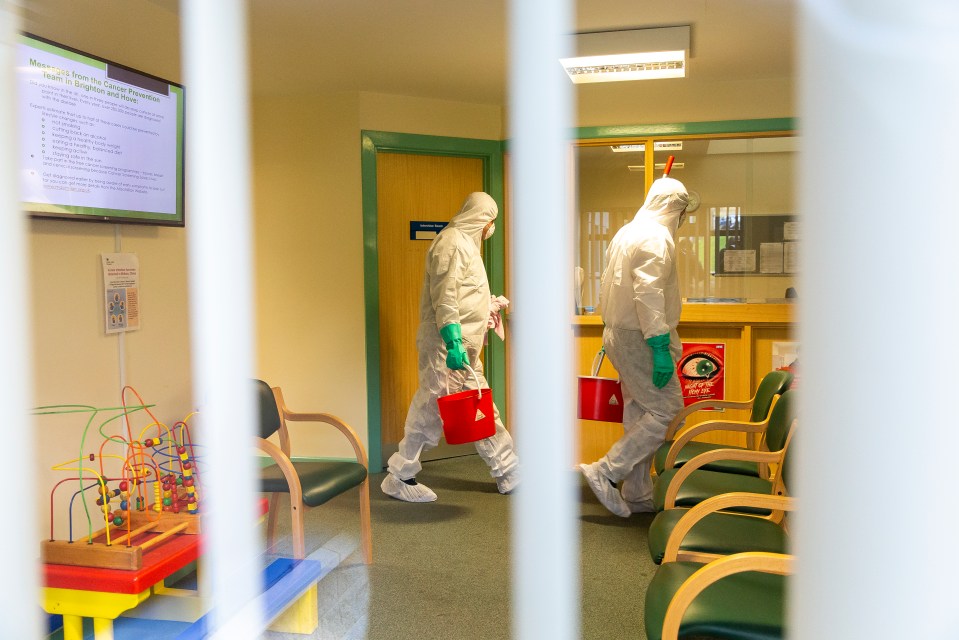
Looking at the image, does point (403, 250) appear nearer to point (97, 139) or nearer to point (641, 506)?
point (641, 506)

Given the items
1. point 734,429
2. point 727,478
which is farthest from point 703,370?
point 727,478

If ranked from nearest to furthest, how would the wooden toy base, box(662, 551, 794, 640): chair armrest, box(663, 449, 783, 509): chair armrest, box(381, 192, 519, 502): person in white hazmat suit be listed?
1. box(662, 551, 794, 640): chair armrest
2. the wooden toy base
3. box(663, 449, 783, 509): chair armrest
4. box(381, 192, 519, 502): person in white hazmat suit

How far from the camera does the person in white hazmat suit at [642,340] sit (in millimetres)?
3771

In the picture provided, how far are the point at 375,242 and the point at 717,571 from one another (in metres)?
3.60

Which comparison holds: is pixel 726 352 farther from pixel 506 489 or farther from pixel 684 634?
pixel 684 634

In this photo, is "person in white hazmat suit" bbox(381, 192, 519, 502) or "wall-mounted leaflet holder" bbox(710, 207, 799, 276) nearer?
"person in white hazmat suit" bbox(381, 192, 519, 502)

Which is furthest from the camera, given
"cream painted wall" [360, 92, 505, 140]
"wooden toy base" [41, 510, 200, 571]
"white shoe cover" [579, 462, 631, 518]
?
"cream painted wall" [360, 92, 505, 140]

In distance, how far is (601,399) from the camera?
408cm

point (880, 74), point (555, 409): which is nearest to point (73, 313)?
point (555, 409)

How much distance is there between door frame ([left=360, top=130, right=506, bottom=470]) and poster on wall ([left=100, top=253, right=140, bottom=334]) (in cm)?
204

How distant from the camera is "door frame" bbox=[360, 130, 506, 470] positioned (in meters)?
4.83

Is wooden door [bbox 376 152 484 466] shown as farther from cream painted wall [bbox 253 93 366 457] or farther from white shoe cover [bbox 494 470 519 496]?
white shoe cover [bbox 494 470 519 496]

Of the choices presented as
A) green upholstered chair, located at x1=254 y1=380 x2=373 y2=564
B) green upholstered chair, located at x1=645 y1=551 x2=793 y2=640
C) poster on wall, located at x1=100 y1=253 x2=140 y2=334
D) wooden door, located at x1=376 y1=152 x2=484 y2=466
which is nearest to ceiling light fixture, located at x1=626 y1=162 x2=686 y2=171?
wooden door, located at x1=376 y1=152 x2=484 y2=466

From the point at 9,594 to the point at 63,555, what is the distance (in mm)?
1737
